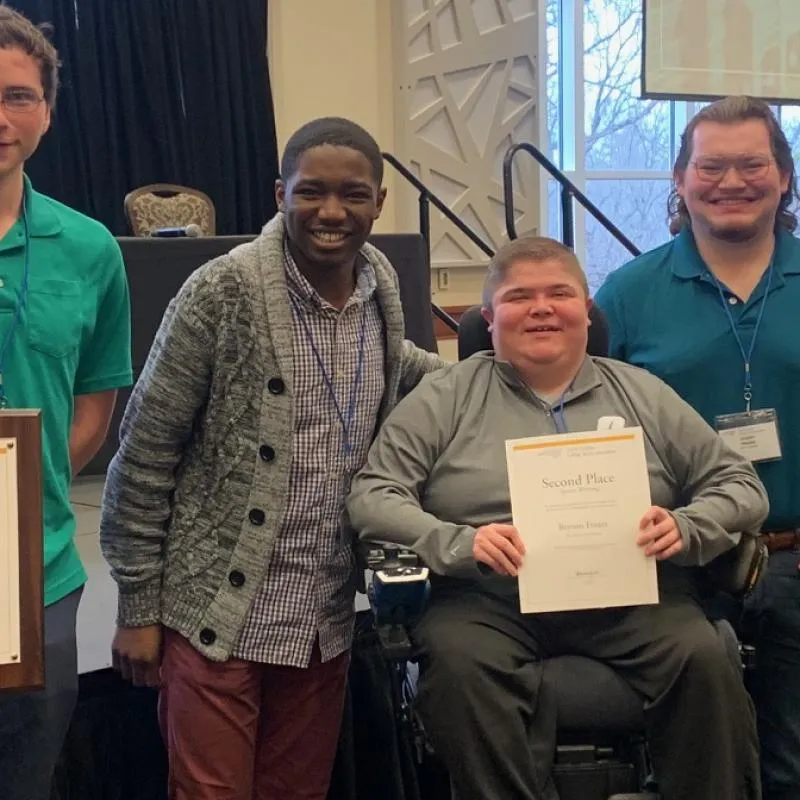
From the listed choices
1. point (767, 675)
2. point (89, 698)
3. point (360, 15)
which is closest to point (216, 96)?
point (360, 15)

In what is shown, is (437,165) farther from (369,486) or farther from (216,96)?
(369,486)

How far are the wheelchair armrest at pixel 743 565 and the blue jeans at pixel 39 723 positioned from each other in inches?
41.3

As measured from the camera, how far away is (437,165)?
6.84m

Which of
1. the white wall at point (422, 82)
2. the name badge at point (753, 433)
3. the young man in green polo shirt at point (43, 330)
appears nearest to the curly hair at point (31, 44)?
the young man in green polo shirt at point (43, 330)

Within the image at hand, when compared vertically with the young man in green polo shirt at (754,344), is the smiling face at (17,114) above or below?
above

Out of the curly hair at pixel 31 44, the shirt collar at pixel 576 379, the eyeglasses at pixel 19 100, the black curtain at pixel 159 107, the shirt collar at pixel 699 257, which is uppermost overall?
the black curtain at pixel 159 107

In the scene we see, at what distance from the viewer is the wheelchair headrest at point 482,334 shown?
2.04 meters

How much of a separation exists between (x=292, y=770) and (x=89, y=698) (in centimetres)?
61

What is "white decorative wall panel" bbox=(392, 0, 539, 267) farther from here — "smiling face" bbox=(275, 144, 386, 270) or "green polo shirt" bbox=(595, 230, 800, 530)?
"smiling face" bbox=(275, 144, 386, 270)

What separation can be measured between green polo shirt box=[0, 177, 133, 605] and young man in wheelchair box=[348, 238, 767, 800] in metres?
0.45

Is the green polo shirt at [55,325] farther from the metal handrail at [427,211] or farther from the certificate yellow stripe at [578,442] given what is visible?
the metal handrail at [427,211]

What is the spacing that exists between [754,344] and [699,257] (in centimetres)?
23

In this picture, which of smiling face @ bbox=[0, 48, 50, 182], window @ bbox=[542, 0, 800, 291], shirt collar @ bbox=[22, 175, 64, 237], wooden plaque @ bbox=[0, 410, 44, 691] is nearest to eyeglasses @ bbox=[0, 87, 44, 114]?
smiling face @ bbox=[0, 48, 50, 182]

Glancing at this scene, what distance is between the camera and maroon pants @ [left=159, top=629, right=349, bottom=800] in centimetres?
159
